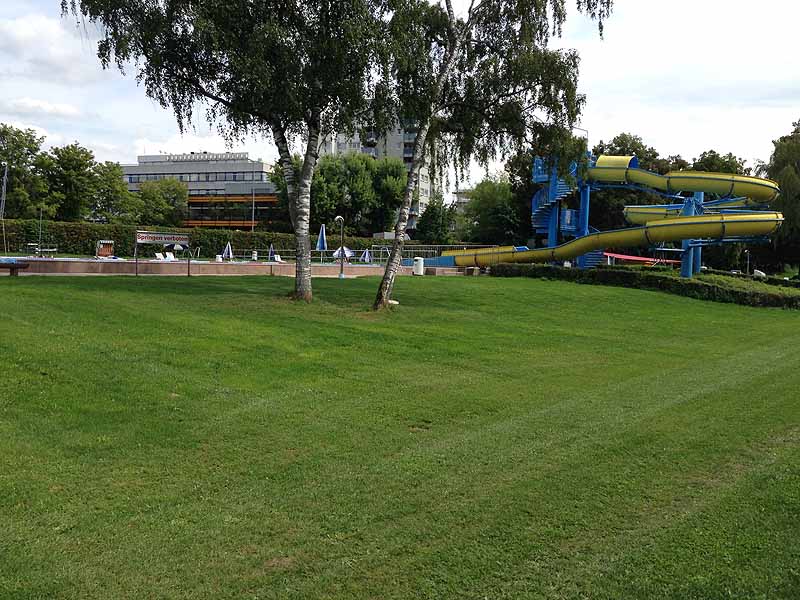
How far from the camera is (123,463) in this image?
5.26 metres

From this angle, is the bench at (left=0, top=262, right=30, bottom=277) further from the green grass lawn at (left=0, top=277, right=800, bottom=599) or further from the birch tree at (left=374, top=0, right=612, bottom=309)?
the birch tree at (left=374, top=0, right=612, bottom=309)

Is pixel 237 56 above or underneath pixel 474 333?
above

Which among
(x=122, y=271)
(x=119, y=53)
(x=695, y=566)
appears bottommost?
(x=695, y=566)

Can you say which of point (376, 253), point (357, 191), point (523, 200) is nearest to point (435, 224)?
point (357, 191)

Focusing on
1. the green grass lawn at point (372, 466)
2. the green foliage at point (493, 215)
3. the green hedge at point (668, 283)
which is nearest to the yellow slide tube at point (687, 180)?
the green hedge at point (668, 283)

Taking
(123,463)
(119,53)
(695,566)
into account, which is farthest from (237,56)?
(695,566)

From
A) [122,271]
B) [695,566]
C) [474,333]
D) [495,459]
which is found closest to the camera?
[695,566]

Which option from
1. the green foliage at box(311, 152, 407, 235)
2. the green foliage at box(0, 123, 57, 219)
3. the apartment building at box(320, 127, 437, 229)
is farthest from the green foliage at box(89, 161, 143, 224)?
the apartment building at box(320, 127, 437, 229)

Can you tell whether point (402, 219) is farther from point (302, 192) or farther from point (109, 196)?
point (109, 196)

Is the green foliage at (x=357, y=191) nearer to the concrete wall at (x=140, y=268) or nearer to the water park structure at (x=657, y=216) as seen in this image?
the water park structure at (x=657, y=216)

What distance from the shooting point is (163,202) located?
8769cm

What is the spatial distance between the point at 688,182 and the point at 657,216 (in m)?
3.97

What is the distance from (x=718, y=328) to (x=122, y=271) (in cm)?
2045

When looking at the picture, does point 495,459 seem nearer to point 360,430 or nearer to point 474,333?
point 360,430
